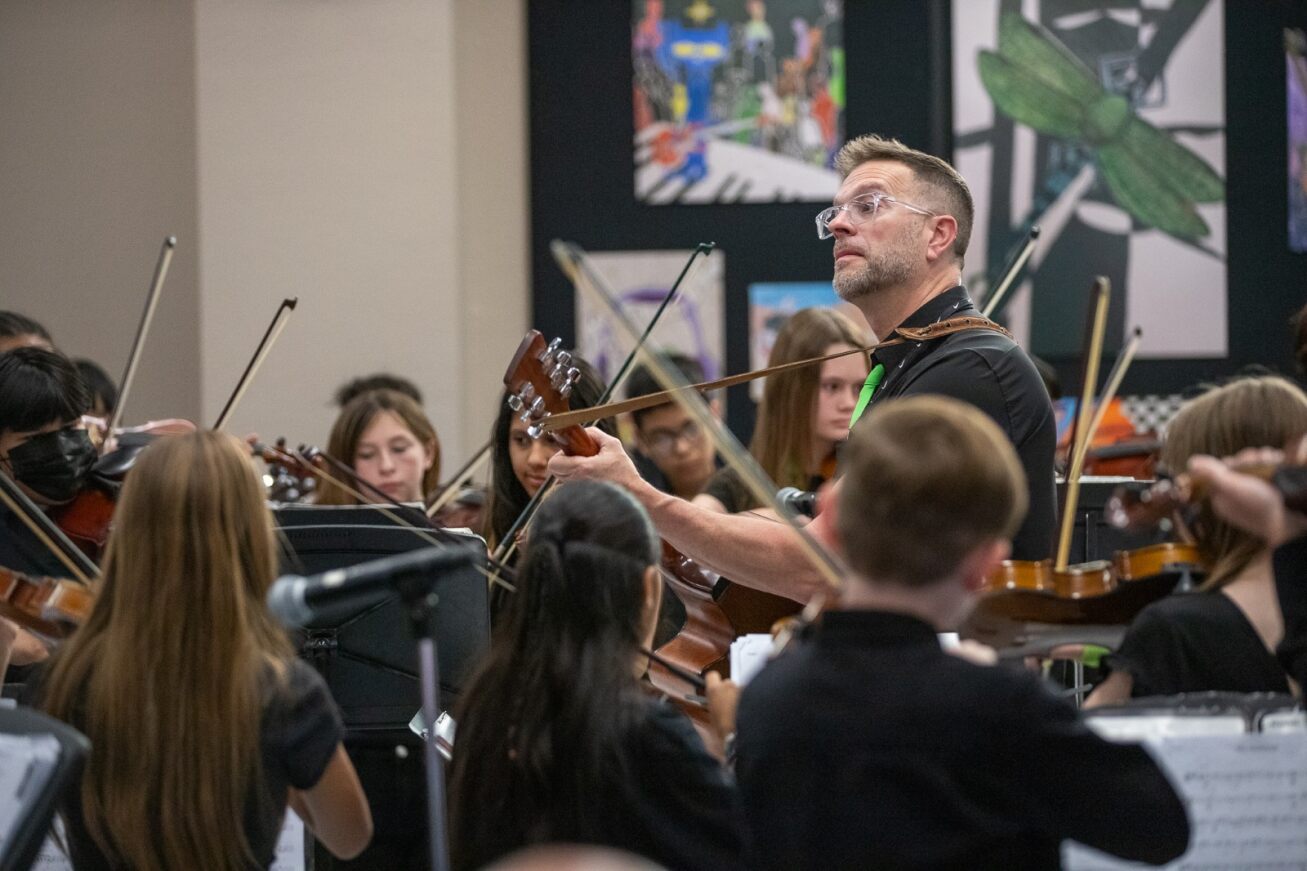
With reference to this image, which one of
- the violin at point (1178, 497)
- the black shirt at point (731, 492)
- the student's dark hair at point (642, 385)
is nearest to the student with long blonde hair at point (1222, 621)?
the violin at point (1178, 497)

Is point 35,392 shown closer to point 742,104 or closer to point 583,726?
point 583,726

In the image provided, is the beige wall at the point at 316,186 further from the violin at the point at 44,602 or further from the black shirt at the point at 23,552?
the violin at the point at 44,602

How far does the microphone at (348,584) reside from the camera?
170 centimetres

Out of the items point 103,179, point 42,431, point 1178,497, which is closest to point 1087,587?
point 1178,497

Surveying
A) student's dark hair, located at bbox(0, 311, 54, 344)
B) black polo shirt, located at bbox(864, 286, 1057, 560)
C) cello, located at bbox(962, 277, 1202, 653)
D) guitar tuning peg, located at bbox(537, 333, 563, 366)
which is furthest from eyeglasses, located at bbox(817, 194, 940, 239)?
student's dark hair, located at bbox(0, 311, 54, 344)

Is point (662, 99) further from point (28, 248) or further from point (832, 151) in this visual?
point (28, 248)

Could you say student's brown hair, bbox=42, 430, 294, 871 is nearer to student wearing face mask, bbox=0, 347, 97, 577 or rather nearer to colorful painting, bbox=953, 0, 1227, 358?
student wearing face mask, bbox=0, 347, 97, 577

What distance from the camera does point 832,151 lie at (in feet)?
19.9

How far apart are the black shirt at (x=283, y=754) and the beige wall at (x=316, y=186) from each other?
3684 millimetres

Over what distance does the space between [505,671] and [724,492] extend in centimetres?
179

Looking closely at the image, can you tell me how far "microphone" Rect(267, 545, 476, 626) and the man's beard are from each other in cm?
129

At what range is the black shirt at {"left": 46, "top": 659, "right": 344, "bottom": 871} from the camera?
2125 millimetres

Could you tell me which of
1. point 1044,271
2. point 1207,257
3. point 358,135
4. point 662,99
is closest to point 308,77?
point 358,135

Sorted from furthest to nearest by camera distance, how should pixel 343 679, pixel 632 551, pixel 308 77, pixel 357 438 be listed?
pixel 308 77
pixel 357 438
pixel 343 679
pixel 632 551
